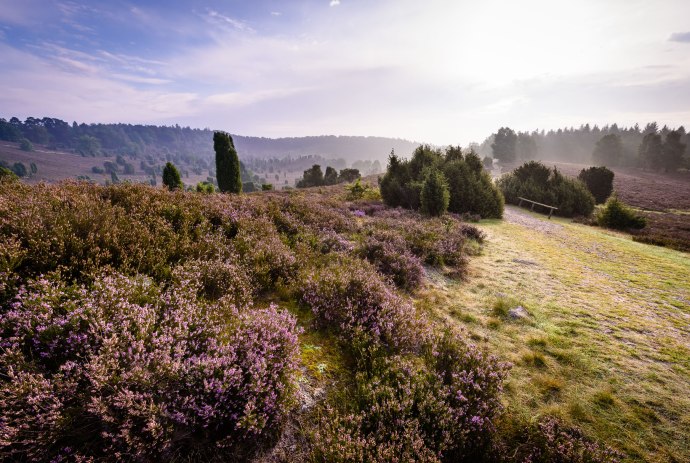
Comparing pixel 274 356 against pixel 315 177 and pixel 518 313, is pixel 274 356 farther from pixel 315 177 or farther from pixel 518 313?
pixel 315 177

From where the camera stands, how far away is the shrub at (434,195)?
1615cm

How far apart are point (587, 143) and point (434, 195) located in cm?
16399

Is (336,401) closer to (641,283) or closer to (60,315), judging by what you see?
(60,315)

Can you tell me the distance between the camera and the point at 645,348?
5.29 m

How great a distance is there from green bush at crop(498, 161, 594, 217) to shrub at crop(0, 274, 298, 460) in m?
33.7

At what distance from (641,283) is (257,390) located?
38.8 ft

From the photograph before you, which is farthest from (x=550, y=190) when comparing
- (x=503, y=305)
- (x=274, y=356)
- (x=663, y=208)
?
(x=274, y=356)

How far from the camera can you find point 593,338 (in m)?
5.47

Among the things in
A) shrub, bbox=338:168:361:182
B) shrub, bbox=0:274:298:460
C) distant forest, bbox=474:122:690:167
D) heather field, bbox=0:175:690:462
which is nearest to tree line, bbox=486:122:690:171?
distant forest, bbox=474:122:690:167

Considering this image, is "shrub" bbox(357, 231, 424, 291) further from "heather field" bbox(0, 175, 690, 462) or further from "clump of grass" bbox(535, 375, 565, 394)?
"clump of grass" bbox(535, 375, 565, 394)

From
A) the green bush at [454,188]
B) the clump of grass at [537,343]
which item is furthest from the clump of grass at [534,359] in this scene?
the green bush at [454,188]

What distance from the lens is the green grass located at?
362 centimetres

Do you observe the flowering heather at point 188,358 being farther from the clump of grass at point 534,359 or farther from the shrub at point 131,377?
the clump of grass at point 534,359

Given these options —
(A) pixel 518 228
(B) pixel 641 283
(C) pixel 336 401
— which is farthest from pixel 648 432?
(A) pixel 518 228
